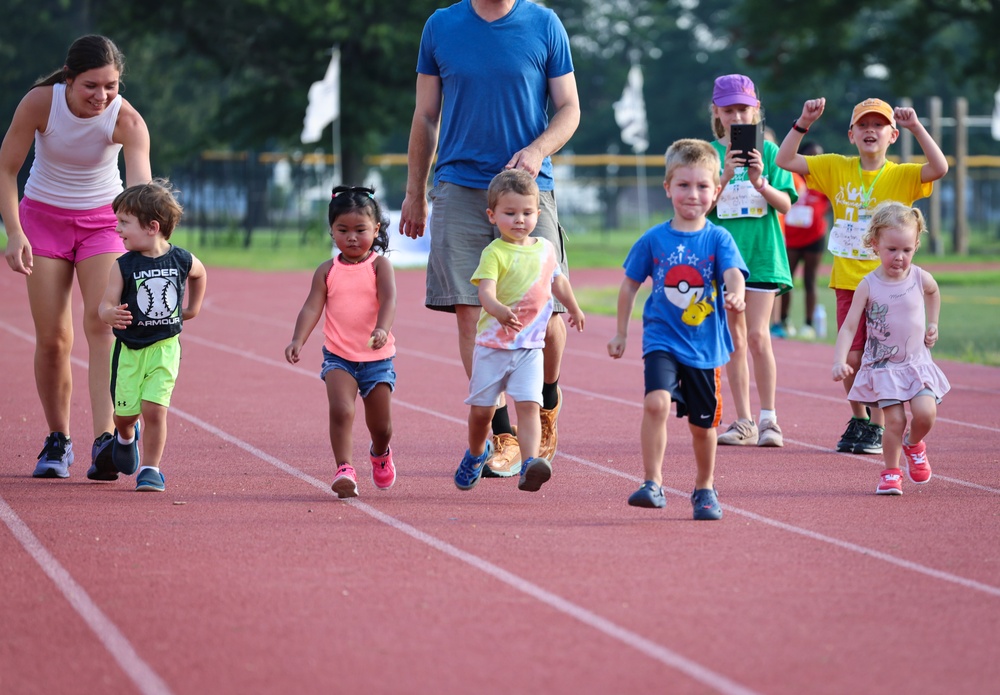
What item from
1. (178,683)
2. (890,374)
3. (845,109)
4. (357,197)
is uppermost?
(845,109)

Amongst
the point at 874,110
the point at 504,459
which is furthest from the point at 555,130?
the point at 874,110

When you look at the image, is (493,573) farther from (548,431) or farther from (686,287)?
(548,431)

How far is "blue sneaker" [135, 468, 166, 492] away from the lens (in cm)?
Answer: 617

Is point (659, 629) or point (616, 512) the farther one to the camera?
point (616, 512)

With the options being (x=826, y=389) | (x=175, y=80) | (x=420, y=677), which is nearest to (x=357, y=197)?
(x=420, y=677)

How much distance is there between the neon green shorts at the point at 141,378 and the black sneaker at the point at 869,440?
3.59m

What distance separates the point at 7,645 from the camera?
3.92 meters

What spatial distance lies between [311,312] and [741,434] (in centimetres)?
276

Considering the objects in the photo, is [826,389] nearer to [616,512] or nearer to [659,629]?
[616,512]

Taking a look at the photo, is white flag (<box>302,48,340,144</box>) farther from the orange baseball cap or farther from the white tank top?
the white tank top

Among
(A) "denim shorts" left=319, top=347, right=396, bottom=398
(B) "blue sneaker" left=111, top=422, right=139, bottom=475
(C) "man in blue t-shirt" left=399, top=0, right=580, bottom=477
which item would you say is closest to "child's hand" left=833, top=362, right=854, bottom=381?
(C) "man in blue t-shirt" left=399, top=0, right=580, bottom=477

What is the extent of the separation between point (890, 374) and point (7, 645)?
4013mm

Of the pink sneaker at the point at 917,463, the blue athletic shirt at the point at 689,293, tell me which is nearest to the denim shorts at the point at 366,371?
the blue athletic shirt at the point at 689,293

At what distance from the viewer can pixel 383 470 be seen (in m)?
6.16
